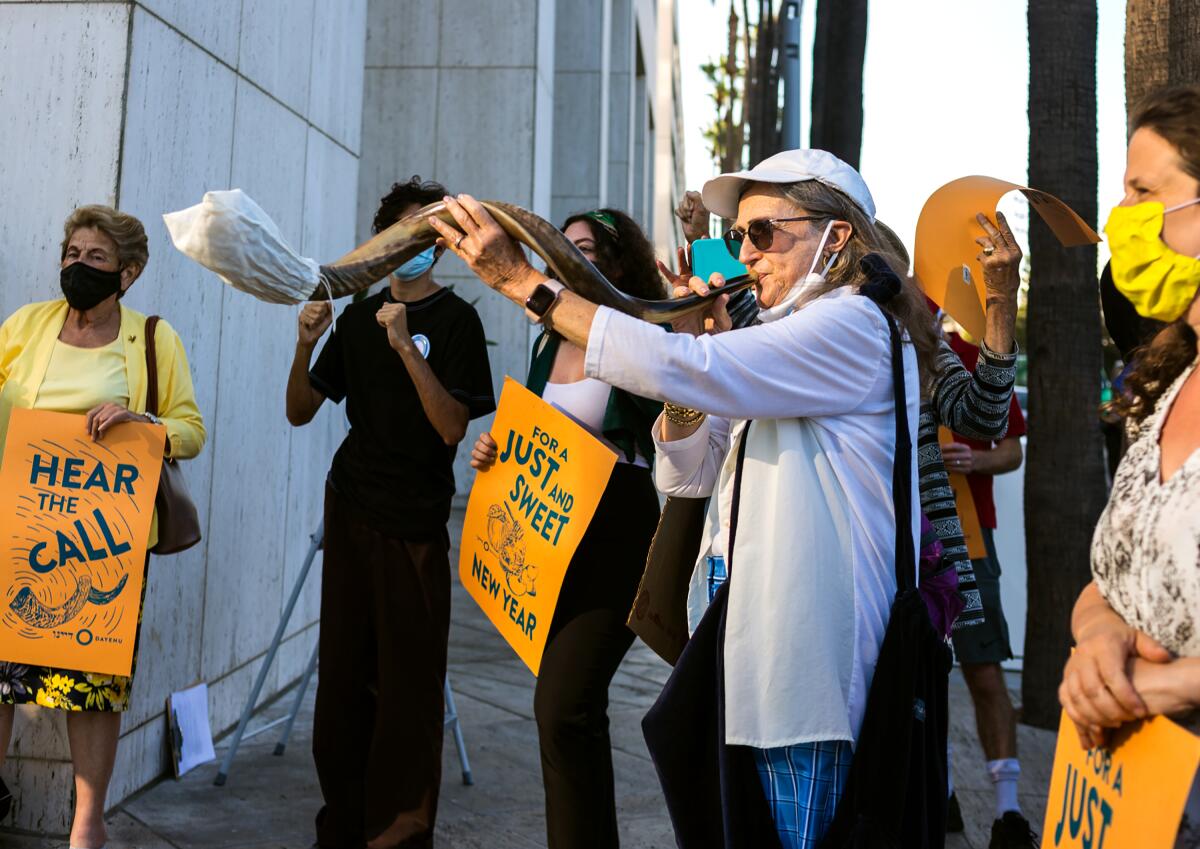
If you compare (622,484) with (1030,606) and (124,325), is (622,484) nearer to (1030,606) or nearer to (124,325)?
(124,325)

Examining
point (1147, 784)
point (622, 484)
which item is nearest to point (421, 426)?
point (622, 484)

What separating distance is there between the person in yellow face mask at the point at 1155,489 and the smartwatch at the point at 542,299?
1037 millimetres

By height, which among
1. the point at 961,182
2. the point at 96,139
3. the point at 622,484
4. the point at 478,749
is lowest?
the point at 478,749

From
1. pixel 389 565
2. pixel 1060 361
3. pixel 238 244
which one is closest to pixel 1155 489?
pixel 238 244

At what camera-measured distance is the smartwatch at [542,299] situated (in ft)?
8.40

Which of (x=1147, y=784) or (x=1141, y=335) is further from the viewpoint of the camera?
(x=1141, y=335)

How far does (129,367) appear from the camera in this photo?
4219 mm

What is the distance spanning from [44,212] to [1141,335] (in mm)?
3665

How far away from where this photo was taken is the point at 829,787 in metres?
2.56

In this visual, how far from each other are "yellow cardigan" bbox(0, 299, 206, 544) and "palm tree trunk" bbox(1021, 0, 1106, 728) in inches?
186

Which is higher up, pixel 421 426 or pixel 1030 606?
pixel 421 426

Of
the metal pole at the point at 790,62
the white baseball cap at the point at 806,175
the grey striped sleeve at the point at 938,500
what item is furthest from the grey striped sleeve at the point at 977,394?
the metal pole at the point at 790,62

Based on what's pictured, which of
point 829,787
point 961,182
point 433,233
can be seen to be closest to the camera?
point 829,787

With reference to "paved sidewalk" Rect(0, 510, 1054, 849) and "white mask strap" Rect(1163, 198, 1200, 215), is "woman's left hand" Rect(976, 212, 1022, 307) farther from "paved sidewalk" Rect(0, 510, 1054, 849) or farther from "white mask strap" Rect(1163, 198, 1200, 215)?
"paved sidewalk" Rect(0, 510, 1054, 849)
